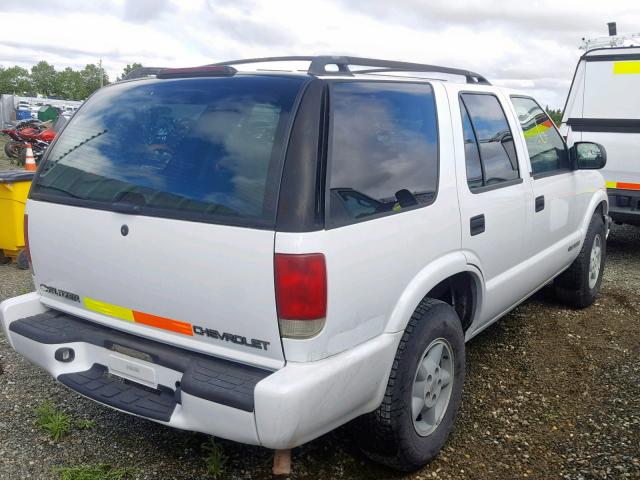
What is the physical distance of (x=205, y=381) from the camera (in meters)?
2.33

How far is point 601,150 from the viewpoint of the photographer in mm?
4602

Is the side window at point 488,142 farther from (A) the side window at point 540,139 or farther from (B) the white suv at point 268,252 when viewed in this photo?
(A) the side window at point 540,139

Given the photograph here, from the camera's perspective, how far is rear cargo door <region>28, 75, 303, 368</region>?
7.48 feet

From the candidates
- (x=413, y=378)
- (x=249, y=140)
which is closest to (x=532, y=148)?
(x=413, y=378)

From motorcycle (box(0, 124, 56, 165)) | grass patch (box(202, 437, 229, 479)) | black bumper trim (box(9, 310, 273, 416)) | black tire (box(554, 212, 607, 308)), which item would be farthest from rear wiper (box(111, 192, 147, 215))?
motorcycle (box(0, 124, 56, 165))

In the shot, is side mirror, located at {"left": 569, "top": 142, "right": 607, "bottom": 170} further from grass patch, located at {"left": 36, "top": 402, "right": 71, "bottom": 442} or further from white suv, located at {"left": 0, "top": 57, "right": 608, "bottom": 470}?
grass patch, located at {"left": 36, "top": 402, "right": 71, "bottom": 442}

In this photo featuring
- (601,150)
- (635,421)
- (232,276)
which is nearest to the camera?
(232,276)

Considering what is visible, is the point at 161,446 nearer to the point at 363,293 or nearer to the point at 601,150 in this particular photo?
the point at 363,293

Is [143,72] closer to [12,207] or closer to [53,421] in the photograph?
[53,421]

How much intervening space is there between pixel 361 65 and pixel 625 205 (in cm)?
510

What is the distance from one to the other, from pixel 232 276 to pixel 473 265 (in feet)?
4.78

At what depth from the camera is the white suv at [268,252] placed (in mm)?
2238

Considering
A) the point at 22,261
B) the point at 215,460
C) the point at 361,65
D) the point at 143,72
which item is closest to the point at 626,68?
the point at 361,65

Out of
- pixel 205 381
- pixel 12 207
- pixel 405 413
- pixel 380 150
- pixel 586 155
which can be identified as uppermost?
pixel 380 150
